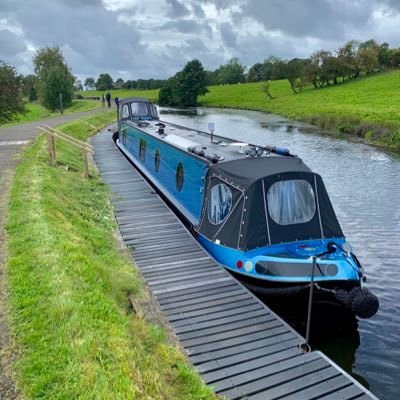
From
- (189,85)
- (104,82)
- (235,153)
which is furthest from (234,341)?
(104,82)

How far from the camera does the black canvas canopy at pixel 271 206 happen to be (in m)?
8.59

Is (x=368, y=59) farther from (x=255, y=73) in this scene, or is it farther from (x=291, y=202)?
(x=291, y=202)

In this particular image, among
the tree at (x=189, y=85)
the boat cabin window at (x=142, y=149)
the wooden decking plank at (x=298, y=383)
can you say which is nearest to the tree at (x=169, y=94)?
the tree at (x=189, y=85)

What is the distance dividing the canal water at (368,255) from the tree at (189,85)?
194 ft

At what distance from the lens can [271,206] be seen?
8.73 m

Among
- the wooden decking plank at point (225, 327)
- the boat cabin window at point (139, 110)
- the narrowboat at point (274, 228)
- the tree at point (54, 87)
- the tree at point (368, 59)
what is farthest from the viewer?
the tree at point (368, 59)

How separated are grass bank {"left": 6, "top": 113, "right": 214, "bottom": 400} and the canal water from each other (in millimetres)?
3282

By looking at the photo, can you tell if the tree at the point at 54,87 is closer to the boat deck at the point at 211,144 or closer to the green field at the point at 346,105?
the green field at the point at 346,105

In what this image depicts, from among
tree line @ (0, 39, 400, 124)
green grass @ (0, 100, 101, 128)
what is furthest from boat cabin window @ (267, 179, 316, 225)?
tree line @ (0, 39, 400, 124)

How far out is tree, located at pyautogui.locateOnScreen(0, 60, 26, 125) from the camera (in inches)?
1030

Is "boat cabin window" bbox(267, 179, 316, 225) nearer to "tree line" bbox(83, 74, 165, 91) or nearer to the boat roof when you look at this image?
the boat roof

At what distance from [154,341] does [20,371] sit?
6.05 ft

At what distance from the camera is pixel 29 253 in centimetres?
773

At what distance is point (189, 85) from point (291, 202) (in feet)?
261
